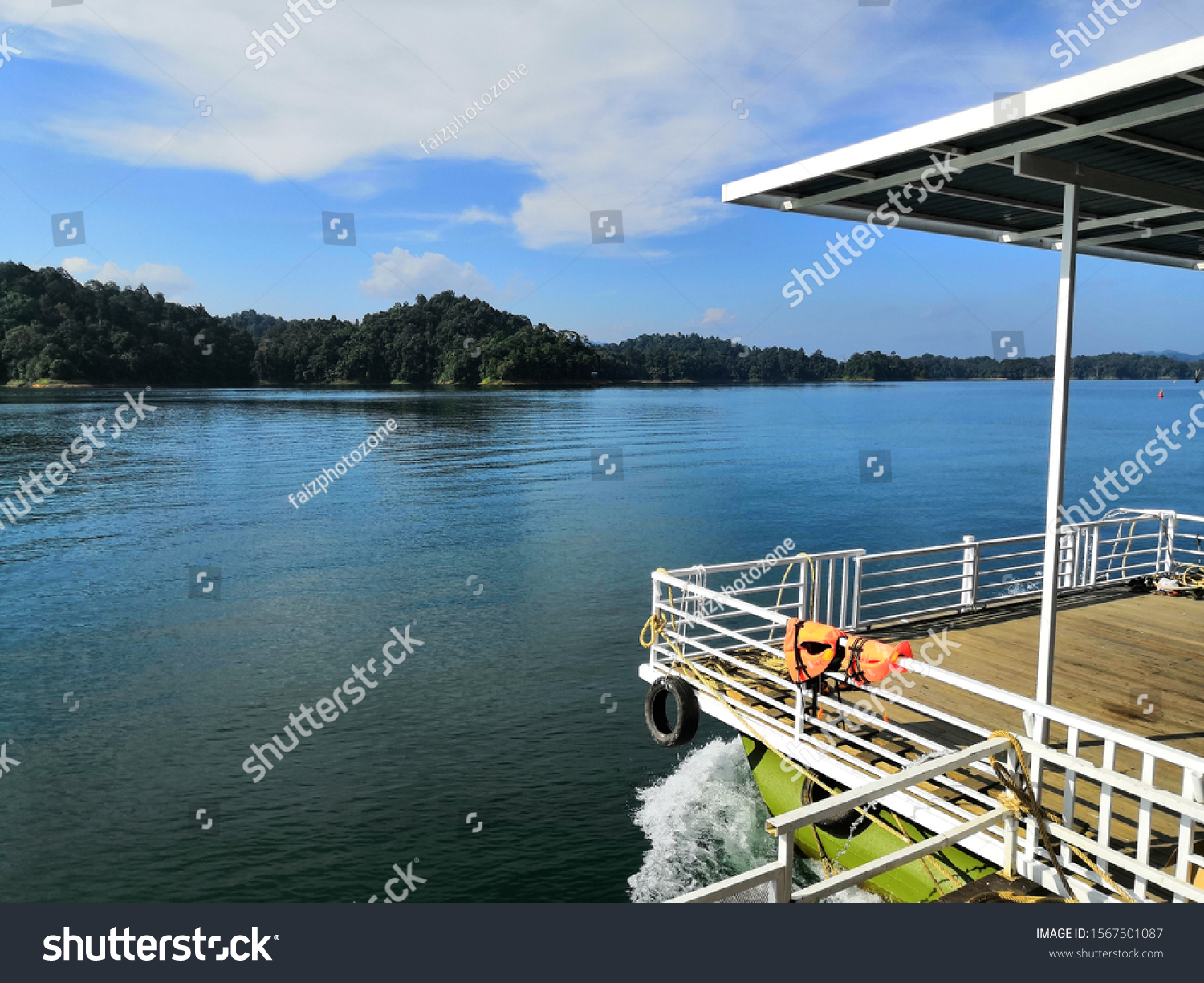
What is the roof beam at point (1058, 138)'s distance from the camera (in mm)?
5465

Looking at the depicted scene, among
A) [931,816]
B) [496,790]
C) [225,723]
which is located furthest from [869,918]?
[225,723]

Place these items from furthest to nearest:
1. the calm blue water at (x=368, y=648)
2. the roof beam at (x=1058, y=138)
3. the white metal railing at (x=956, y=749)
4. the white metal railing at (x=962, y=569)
Result: the calm blue water at (x=368, y=648)
the white metal railing at (x=962, y=569)
the roof beam at (x=1058, y=138)
the white metal railing at (x=956, y=749)

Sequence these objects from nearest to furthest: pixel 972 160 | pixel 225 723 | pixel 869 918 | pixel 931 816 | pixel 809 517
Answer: pixel 869 918 < pixel 931 816 < pixel 972 160 < pixel 225 723 < pixel 809 517

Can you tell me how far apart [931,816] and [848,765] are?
1.09 metres

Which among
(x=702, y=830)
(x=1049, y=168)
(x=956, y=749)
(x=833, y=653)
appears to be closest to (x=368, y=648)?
(x=702, y=830)

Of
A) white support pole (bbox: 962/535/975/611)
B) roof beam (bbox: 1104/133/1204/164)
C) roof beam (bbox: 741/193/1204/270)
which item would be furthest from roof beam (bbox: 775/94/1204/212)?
white support pole (bbox: 962/535/975/611)

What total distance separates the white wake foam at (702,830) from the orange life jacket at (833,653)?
297 centimetres

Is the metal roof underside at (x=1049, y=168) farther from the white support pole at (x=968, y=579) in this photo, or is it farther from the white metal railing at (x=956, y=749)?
the white support pole at (x=968, y=579)

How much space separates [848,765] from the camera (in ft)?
23.4

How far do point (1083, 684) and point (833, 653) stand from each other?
137 inches

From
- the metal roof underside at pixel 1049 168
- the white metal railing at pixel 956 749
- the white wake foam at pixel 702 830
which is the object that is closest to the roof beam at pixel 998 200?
the metal roof underside at pixel 1049 168

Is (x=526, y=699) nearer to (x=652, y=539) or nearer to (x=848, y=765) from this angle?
(x=848, y=765)

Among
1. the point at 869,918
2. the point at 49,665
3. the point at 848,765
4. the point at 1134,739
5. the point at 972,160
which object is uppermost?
the point at 972,160

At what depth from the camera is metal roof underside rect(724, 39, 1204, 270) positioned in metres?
5.48
